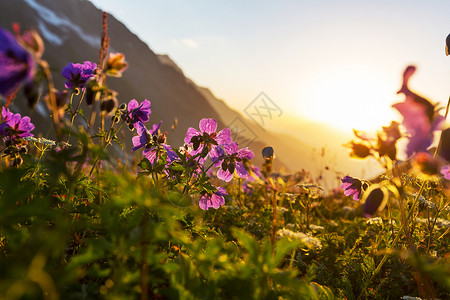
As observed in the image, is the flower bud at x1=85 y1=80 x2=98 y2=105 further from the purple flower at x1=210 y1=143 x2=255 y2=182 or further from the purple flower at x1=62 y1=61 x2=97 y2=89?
the purple flower at x1=210 y1=143 x2=255 y2=182

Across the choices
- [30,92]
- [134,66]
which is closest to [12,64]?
[30,92]

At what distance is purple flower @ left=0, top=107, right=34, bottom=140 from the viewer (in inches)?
85.9

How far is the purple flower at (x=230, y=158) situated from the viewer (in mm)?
2070

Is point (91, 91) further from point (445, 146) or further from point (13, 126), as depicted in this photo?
point (445, 146)

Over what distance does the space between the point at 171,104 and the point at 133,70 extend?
14.9 m

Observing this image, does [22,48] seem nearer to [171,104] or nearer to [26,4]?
[171,104]

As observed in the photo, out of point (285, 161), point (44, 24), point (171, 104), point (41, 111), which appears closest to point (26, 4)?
point (44, 24)

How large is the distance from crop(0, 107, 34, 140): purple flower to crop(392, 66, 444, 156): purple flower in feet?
7.84

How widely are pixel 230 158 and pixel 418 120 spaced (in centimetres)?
108

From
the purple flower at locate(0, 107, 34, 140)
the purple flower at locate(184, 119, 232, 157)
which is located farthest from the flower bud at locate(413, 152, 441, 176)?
the purple flower at locate(0, 107, 34, 140)

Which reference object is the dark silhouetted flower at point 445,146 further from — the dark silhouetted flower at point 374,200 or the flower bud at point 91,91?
the flower bud at point 91,91

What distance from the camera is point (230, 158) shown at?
2.08 m

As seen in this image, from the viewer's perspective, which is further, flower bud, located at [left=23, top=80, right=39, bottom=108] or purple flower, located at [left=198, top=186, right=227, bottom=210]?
purple flower, located at [left=198, top=186, right=227, bottom=210]

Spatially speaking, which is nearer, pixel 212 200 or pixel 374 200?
pixel 374 200
